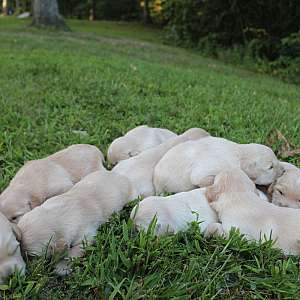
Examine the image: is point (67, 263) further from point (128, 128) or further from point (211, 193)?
point (128, 128)

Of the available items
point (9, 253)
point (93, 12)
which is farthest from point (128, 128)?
point (93, 12)

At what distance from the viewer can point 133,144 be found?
11.5ft

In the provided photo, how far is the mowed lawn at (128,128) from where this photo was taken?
6.55ft

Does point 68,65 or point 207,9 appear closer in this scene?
point 68,65

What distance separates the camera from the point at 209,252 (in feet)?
7.34

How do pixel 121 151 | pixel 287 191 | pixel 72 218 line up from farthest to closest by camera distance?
pixel 121 151, pixel 287 191, pixel 72 218

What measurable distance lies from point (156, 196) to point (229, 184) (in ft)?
1.36

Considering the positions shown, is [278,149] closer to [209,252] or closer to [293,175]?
[293,175]

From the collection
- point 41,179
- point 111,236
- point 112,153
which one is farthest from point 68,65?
A: point 111,236

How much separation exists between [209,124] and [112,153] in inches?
56.0

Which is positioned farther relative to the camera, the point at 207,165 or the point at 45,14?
the point at 45,14

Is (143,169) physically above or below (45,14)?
below

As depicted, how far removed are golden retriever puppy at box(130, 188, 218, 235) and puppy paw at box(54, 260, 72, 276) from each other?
41 cm

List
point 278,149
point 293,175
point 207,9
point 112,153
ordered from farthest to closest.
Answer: point 207,9
point 278,149
point 112,153
point 293,175
